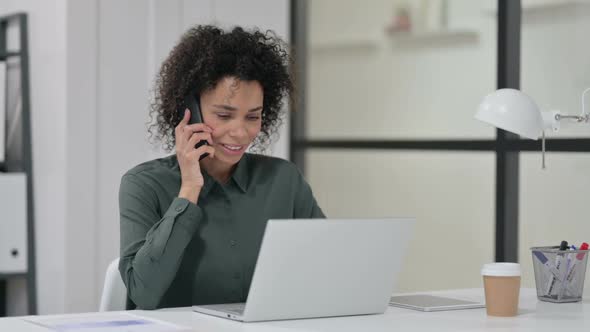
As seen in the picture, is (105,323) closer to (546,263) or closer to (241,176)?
(241,176)

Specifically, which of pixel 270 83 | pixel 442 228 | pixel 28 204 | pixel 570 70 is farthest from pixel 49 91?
pixel 570 70

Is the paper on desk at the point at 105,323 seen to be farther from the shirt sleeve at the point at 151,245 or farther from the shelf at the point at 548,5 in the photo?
the shelf at the point at 548,5

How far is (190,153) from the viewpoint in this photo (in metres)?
2.24

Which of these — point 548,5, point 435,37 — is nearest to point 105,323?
point 548,5

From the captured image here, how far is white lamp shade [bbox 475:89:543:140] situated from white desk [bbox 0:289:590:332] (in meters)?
0.42

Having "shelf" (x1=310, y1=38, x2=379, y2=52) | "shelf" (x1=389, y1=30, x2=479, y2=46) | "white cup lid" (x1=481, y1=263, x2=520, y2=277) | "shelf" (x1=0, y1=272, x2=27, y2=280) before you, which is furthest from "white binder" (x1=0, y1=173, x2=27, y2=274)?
"white cup lid" (x1=481, y1=263, x2=520, y2=277)

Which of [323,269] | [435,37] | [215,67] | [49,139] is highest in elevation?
[435,37]

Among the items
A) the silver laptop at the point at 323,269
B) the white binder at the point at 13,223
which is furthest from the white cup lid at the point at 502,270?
the white binder at the point at 13,223

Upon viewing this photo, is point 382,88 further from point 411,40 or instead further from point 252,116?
point 252,116

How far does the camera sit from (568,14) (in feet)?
10.3

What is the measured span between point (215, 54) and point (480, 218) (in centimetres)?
151

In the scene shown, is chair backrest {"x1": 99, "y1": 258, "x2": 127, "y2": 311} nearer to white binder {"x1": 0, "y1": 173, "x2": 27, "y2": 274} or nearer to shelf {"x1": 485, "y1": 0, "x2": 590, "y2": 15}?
white binder {"x1": 0, "y1": 173, "x2": 27, "y2": 274}

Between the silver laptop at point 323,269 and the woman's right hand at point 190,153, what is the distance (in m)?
0.30

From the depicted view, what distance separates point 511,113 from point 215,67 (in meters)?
0.71
